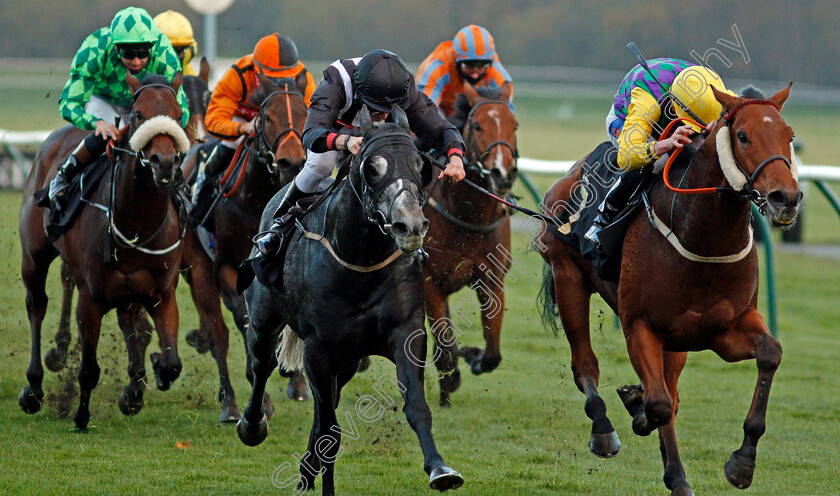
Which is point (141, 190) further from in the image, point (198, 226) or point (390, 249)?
point (390, 249)

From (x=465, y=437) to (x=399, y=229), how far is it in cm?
264

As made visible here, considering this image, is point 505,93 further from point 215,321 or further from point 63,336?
point 63,336

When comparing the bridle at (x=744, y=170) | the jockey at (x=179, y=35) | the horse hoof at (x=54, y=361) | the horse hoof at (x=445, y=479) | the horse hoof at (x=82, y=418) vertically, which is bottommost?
the horse hoof at (x=82, y=418)

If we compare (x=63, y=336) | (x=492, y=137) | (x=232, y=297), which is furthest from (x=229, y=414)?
(x=492, y=137)

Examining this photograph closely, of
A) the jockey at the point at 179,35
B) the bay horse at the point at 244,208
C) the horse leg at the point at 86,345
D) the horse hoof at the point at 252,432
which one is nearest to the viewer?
the horse hoof at the point at 252,432

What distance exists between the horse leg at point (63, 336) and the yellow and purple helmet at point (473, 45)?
116 inches

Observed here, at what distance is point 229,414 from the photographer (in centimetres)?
630

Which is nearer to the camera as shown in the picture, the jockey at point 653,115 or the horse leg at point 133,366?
the jockey at point 653,115

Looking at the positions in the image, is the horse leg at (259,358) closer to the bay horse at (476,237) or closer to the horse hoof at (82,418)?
the horse hoof at (82,418)

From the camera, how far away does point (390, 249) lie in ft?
13.9

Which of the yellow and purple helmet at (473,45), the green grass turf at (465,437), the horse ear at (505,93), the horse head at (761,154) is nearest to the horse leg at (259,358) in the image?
the green grass turf at (465,437)

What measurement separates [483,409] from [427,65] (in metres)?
2.42

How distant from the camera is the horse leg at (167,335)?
232 inches

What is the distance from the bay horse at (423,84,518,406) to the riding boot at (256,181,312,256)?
72.5 inches
